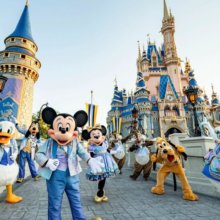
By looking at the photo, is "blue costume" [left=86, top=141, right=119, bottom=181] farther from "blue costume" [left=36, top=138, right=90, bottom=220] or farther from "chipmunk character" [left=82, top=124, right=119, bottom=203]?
"blue costume" [left=36, top=138, right=90, bottom=220]

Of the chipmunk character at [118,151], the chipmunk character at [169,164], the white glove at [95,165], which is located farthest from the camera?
the chipmunk character at [118,151]

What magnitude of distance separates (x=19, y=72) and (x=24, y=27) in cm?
738

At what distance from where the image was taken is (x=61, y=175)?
94.0 inches

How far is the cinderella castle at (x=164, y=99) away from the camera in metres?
31.0

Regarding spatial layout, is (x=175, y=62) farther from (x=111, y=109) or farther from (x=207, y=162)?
(x=207, y=162)

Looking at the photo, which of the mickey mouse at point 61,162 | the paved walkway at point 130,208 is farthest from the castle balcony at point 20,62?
the mickey mouse at point 61,162

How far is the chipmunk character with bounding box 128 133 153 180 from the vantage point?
5.76 m

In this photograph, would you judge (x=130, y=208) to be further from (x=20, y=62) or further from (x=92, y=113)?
(x=20, y=62)

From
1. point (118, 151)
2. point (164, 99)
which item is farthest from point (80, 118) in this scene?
point (164, 99)

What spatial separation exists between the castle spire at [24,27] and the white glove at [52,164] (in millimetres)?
23650

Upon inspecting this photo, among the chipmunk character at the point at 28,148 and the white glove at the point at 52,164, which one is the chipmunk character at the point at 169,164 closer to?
the white glove at the point at 52,164

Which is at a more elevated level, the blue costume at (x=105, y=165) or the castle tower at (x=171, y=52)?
the castle tower at (x=171, y=52)

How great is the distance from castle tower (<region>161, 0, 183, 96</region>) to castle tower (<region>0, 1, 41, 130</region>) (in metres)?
27.3

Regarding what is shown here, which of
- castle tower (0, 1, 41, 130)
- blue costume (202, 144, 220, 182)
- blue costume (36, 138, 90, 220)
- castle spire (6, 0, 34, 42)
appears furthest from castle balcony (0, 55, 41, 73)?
blue costume (202, 144, 220, 182)
